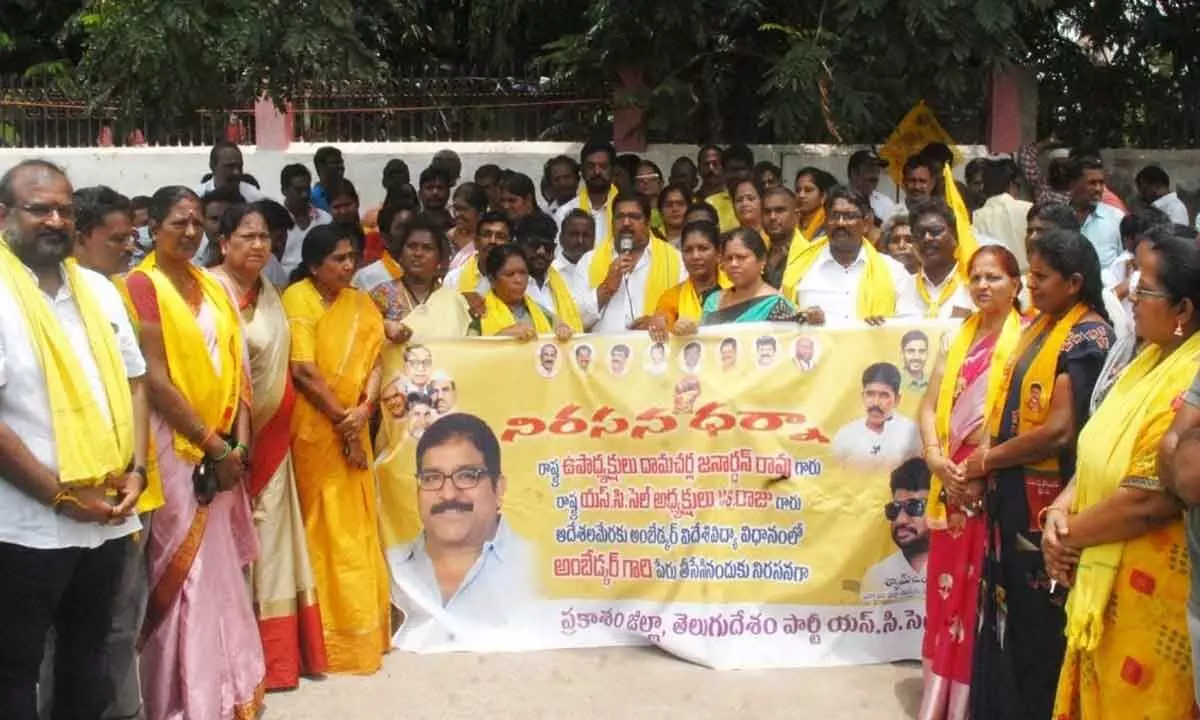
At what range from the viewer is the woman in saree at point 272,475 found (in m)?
5.32

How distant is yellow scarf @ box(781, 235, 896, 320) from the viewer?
249 inches

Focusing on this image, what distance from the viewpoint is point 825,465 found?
18.8 ft

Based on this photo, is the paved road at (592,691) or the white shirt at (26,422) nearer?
the white shirt at (26,422)

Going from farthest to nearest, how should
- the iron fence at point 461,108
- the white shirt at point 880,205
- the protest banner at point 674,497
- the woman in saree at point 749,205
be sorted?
the iron fence at point 461,108 < the white shirt at point 880,205 < the woman in saree at point 749,205 < the protest banner at point 674,497

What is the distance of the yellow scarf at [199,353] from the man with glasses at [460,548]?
111cm

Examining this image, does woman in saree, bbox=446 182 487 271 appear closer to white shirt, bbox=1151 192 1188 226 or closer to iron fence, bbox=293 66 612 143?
iron fence, bbox=293 66 612 143

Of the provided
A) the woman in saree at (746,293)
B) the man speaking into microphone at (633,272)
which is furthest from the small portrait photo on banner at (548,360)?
the man speaking into microphone at (633,272)

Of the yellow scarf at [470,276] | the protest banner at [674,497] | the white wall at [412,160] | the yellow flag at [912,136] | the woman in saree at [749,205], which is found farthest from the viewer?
the white wall at [412,160]

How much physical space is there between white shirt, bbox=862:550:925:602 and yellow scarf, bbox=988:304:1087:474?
4.32 ft

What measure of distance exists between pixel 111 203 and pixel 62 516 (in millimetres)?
1365

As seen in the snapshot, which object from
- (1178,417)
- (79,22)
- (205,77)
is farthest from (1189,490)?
(79,22)

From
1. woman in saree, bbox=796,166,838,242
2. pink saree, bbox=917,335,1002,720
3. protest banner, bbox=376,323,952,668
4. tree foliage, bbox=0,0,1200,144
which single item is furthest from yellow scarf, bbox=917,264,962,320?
tree foliage, bbox=0,0,1200,144

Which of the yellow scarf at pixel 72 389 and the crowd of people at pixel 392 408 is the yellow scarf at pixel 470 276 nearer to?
the crowd of people at pixel 392 408
